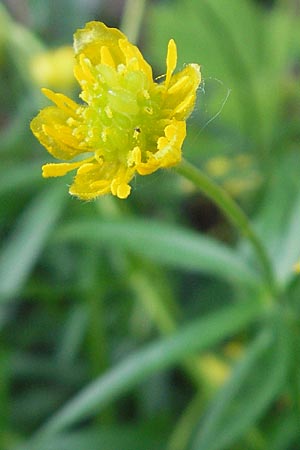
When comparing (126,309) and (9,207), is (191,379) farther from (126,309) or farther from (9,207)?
(9,207)

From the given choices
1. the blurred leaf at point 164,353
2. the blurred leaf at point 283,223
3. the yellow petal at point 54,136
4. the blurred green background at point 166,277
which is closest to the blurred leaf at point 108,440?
the blurred green background at point 166,277

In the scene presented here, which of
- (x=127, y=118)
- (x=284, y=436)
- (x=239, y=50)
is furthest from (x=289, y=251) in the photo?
(x=239, y=50)

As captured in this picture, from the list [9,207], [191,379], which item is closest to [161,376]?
[191,379]

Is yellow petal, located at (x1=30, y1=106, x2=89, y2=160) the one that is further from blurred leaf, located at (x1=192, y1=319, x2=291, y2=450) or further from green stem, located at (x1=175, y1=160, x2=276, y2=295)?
blurred leaf, located at (x1=192, y1=319, x2=291, y2=450)

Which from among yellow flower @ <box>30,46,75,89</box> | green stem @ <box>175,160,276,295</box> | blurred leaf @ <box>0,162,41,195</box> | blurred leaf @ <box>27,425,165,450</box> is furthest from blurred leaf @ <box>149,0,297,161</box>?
green stem @ <box>175,160,276,295</box>

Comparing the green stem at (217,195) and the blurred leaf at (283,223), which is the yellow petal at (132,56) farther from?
the blurred leaf at (283,223)

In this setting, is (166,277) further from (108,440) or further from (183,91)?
(183,91)
